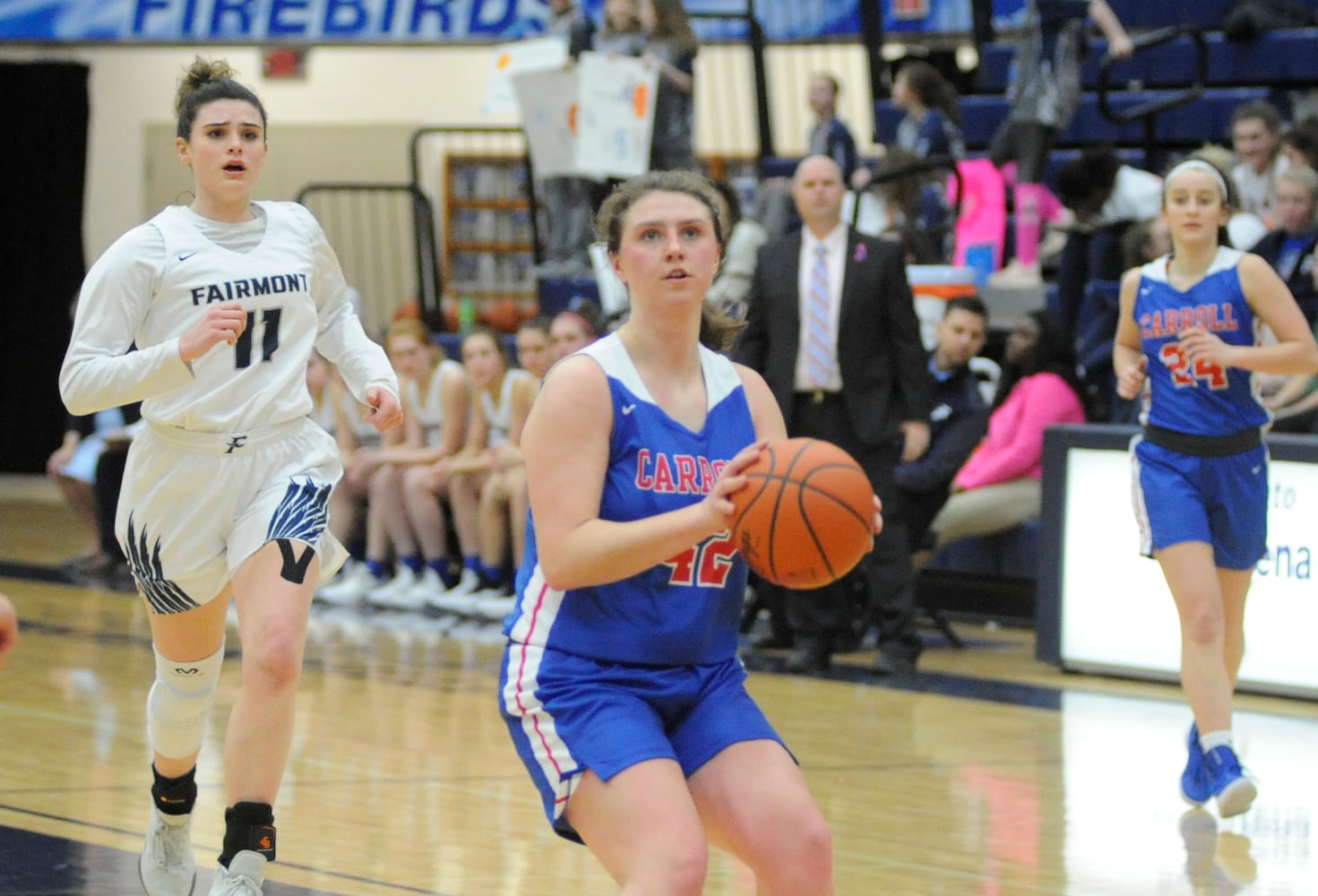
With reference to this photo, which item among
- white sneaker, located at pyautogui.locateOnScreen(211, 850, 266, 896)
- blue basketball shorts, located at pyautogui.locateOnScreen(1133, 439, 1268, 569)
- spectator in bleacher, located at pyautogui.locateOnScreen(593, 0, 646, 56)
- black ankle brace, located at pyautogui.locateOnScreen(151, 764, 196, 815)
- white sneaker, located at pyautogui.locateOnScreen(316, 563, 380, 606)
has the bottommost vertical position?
white sneaker, located at pyautogui.locateOnScreen(316, 563, 380, 606)

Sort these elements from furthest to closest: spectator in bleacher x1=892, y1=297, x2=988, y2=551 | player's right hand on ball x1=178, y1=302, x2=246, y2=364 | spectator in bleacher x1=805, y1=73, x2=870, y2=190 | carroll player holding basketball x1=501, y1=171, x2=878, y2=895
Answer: spectator in bleacher x1=805, y1=73, x2=870, y2=190, spectator in bleacher x1=892, y1=297, x2=988, y2=551, player's right hand on ball x1=178, y1=302, x2=246, y2=364, carroll player holding basketball x1=501, y1=171, x2=878, y2=895

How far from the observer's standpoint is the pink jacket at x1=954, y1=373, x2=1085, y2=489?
8578 millimetres

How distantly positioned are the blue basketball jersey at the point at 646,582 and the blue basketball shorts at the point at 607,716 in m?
0.03

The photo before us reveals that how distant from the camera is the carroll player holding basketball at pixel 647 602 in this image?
9.48ft

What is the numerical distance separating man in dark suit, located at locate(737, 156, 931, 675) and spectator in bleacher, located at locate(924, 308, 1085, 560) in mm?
1029

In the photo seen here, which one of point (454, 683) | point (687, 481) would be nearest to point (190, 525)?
point (687, 481)

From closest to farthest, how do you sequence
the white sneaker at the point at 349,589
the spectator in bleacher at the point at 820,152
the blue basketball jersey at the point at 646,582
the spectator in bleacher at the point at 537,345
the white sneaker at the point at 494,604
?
the blue basketball jersey at the point at 646,582 < the spectator in bleacher at the point at 537,345 < the white sneaker at the point at 494,604 < the white sneaker at the point at 349,589 < the spectator in bleacher at the point at 820,152

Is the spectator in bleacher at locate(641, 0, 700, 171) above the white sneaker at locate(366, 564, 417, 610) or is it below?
above

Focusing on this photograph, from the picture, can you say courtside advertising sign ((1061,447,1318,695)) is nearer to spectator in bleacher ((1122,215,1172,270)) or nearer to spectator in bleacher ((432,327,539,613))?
spectator in bleacher ((1122,215,1172,270))

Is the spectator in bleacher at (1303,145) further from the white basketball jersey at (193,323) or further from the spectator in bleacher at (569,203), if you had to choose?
the white basketball jersey at (193,323)

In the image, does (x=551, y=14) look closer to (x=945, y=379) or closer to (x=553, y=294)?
(x=553, y=294)

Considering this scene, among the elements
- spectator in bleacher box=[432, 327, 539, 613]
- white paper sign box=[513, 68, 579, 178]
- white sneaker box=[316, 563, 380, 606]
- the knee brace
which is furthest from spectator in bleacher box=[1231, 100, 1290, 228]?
the knee brace

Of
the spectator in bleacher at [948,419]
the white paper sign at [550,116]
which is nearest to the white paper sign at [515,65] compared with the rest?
the white paper sign at [550,116]

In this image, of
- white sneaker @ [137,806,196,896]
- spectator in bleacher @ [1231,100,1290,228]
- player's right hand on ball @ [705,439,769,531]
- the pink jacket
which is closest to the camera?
player's right hand on ball @ [705,439,769,531]
